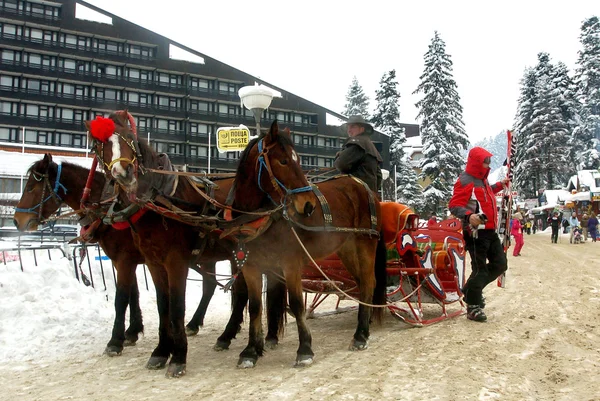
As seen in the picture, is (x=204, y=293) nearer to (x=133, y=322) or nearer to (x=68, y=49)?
(x=133, y=322)

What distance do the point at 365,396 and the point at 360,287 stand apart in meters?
2.38

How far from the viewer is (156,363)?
201 inches

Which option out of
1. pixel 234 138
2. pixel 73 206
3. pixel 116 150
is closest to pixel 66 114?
pixel 234 138

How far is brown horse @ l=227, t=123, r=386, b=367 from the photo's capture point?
4.97 metres

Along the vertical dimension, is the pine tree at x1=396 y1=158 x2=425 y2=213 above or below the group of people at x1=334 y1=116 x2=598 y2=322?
above

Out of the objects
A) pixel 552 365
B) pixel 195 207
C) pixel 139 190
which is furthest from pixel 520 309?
pixel 139 190

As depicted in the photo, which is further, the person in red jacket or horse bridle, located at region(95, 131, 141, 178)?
the person in red jacket

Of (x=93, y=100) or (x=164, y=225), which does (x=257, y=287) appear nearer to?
(x=164, y=225)

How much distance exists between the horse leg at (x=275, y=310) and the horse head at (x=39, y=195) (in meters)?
2.77

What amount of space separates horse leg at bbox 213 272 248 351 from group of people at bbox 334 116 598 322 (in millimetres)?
1901

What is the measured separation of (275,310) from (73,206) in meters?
2.77

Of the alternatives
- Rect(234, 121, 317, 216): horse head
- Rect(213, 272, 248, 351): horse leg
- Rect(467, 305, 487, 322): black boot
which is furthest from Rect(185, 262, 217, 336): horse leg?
Rect(467, 305, 487, 322): black boot

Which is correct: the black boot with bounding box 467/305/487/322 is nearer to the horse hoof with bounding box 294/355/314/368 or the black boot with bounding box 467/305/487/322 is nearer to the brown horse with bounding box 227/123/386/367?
the brown horse with bounding box 227/123/386/367

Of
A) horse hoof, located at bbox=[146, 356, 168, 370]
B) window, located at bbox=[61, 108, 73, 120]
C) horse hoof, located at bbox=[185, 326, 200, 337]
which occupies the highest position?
window, located at bbox=[61, 108, 73, 120]
